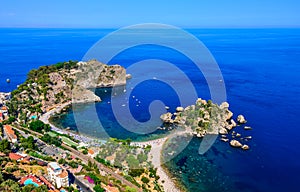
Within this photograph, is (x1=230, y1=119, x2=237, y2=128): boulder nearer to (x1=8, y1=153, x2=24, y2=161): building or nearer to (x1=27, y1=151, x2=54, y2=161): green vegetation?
(x1=27, y1=151, x2=54, y2=161): green vegetation

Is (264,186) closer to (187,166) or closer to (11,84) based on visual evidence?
(187,166)

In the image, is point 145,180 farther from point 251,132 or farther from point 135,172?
point 251,132

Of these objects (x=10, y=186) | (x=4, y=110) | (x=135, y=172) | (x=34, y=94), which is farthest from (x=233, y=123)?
(x=4, y=110)

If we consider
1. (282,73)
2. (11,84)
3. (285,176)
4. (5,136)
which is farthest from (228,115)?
(11,84)

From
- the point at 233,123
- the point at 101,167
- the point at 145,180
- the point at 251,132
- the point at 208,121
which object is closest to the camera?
the point at 145,180

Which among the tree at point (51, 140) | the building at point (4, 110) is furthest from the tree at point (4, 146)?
the building at point (4, 110)
